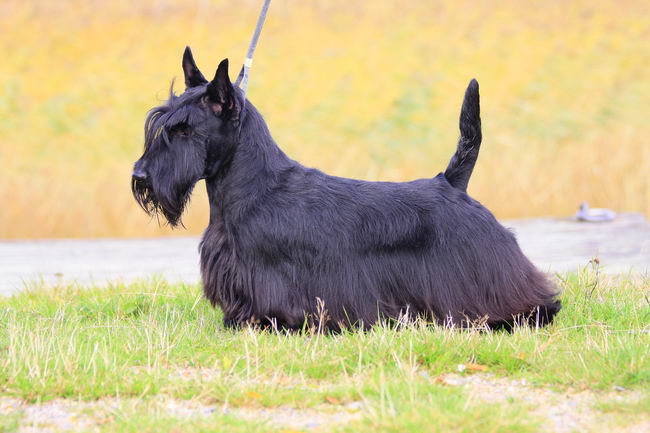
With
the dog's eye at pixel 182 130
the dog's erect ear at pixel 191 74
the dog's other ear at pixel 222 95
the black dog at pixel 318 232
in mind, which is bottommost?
the black dog at pixel 318 232

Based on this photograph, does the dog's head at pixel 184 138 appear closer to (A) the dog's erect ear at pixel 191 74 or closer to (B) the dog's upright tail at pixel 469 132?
(A) the dog's erect ear at pixel 191 74

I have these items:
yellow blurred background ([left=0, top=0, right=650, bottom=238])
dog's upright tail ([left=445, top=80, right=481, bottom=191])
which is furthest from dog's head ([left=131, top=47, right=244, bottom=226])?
yellow blurred background ([left=0, top=0, right=650, bottom=238])

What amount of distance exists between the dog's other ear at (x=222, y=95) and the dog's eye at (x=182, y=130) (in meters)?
0.18

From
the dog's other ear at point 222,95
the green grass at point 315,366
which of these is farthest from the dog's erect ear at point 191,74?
the green grass at point 315,366

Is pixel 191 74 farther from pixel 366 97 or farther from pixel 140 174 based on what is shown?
pixel 366 97

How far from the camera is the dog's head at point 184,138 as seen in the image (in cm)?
454

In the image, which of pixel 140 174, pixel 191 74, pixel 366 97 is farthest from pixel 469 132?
pixel 366 97

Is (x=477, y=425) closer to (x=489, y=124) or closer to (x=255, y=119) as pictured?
(x=255, y=119)

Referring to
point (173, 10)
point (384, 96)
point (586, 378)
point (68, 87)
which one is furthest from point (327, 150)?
point (586, 378)

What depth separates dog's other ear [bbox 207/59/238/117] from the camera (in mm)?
4441

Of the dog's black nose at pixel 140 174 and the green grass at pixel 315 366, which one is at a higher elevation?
the dog's black nose at pixel 140 174

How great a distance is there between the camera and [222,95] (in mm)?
4527

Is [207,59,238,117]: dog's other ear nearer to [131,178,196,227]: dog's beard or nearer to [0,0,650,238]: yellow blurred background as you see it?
[131,178,196,227]: dog's beard

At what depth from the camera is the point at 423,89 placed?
47.0ft
